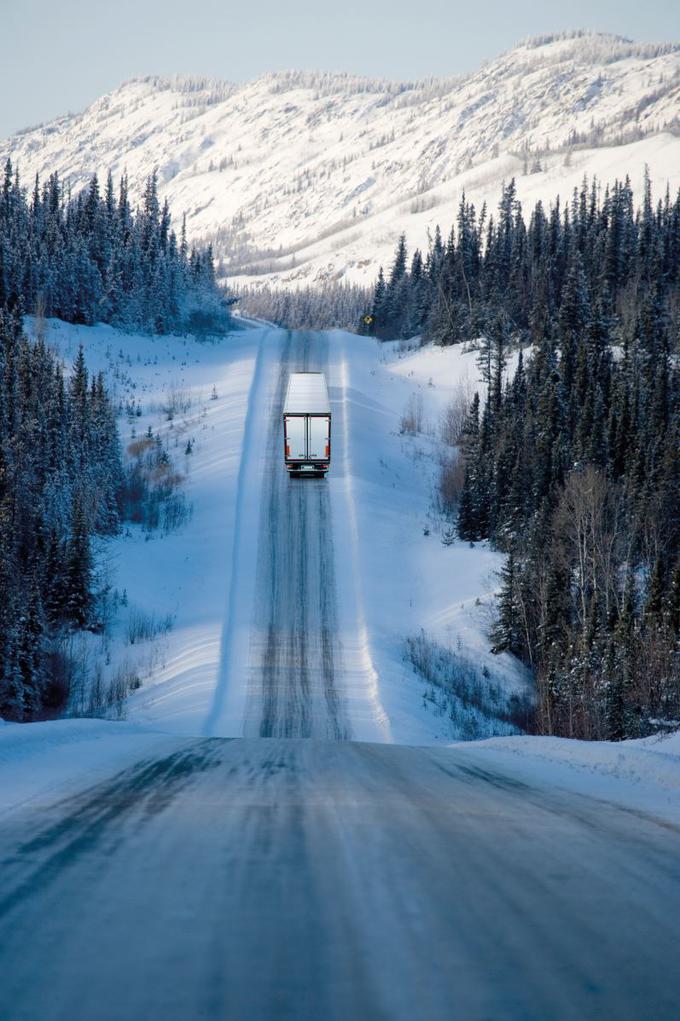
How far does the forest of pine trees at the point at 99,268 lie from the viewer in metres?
78.1

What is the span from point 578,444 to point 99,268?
56562mm

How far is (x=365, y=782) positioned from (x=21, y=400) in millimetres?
40916

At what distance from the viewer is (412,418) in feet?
208

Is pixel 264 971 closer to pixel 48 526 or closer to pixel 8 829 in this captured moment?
pixel 8 829

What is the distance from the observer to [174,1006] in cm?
332

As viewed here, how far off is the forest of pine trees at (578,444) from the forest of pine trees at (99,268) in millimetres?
24036

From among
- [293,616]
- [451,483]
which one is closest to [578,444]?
[451,483]

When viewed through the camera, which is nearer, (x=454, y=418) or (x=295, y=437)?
(x=295, y=437)

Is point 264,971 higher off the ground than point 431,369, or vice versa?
point 431,369

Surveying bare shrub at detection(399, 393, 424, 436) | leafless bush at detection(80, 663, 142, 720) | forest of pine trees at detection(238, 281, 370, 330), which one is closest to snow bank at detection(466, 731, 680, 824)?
leafless bush at detection(80, 663, 142, 720)

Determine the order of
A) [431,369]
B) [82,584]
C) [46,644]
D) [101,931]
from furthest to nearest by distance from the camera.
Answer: [431,369], [82,584], [46,644], [101,931]

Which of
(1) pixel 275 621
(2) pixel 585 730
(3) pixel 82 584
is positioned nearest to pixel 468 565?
(1) pixel 275 621

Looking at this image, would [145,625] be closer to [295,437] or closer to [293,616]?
[293,616]

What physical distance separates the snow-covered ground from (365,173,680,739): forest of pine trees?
2650mm
